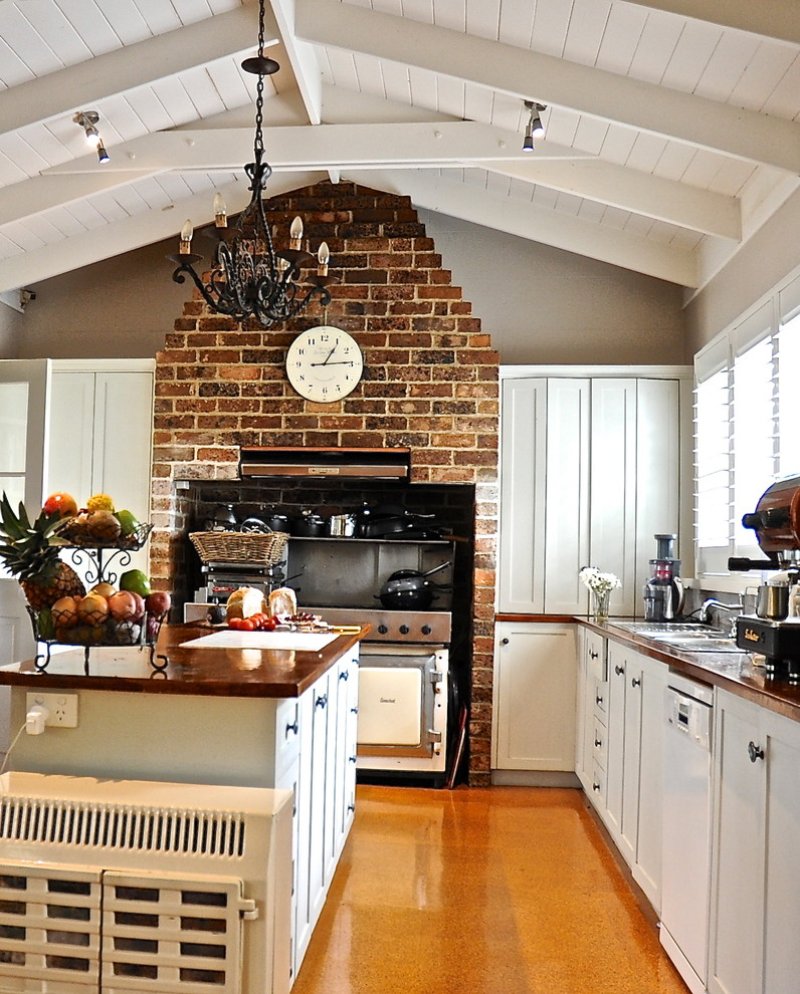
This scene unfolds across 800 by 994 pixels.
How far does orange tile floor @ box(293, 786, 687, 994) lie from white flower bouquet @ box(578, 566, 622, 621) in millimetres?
1011

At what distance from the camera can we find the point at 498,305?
5574 millimetres

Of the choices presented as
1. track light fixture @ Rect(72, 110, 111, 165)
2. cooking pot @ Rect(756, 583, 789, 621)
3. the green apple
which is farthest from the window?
track light fixture @ Rect(72, 110, 111, 165)

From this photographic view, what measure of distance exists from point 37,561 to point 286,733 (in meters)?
0.73

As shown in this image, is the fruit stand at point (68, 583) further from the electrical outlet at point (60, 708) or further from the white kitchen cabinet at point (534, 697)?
the white kitchen cabinet at point (534, 697)

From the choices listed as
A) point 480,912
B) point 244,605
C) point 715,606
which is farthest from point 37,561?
point 715,606

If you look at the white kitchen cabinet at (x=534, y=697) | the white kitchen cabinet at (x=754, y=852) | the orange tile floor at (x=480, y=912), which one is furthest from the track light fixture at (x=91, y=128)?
the white kitchen cabinet at (x=754, y=852)

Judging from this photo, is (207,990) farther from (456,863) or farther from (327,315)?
(327,315)

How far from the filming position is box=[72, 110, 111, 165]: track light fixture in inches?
159

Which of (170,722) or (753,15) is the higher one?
(753,15)

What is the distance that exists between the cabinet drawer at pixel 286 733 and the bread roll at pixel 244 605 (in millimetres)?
1078

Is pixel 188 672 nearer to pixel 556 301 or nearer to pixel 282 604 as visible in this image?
pixel 282 604

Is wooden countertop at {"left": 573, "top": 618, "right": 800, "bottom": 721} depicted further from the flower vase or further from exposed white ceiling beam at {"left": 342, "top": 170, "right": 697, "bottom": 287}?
Answer: exposed white ceiling beam at {"left": 342, "top": 170, "right": 697, "bottom": 287}

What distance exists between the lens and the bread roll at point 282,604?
3.70 m

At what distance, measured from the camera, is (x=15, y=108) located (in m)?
3.77
